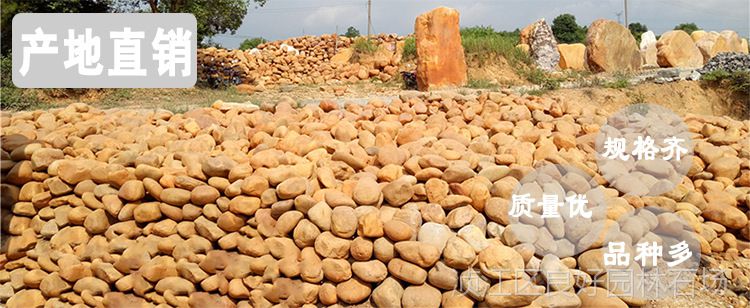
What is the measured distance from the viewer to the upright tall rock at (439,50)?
29.9ft

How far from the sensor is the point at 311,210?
2.61m

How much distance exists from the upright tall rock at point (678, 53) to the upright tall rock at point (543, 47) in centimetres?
277

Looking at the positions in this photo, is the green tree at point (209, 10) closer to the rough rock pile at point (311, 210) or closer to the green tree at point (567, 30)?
the rough rock pile at point (311, 210)

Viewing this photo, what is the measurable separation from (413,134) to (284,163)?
2.90 ft

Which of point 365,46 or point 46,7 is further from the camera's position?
point 365,46

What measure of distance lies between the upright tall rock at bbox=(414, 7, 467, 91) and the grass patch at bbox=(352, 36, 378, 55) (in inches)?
207

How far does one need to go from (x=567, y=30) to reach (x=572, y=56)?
19658mm

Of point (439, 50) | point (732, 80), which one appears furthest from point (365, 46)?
point (732, 80)

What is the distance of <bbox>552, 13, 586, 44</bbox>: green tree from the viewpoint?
30859 millimetres

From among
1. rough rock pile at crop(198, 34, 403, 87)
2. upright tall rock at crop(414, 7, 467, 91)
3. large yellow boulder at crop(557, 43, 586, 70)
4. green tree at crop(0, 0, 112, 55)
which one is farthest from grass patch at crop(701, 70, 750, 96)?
green tree at crop(0, 0, 112, 55)

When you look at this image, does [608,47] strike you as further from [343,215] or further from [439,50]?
[343,215]

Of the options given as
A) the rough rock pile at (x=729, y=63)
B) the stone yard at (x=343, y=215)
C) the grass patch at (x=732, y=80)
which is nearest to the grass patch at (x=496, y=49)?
the rough rock pile at (x=729, y=63)

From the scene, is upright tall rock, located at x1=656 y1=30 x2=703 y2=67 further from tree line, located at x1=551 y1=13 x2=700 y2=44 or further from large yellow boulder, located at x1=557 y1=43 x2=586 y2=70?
tree line, located at x1=551 y1=13 x2=700 y2=44

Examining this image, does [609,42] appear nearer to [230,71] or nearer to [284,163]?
[230,71]
